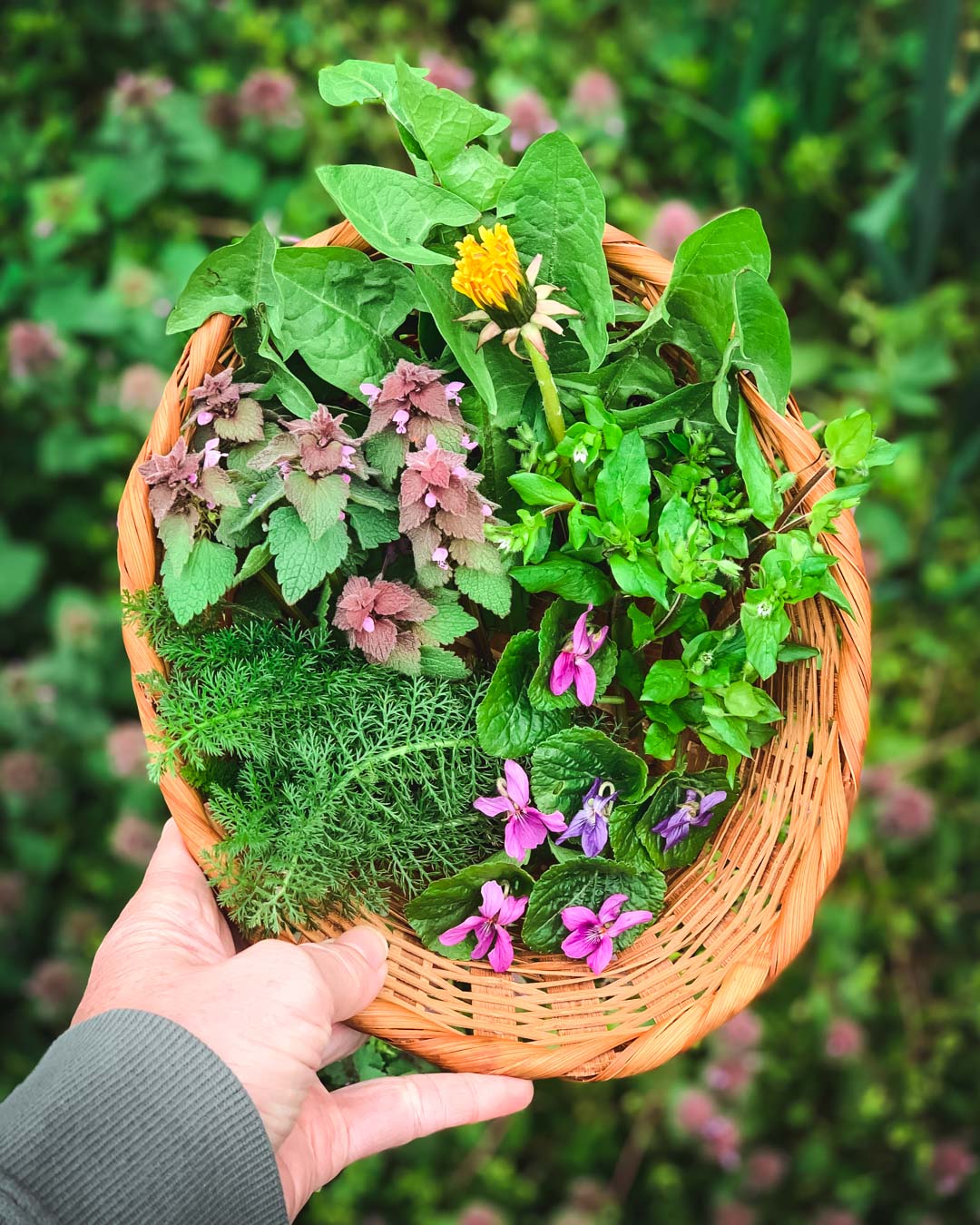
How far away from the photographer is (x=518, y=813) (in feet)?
2.96

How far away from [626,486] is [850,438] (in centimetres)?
18

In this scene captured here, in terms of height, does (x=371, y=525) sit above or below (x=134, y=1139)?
above

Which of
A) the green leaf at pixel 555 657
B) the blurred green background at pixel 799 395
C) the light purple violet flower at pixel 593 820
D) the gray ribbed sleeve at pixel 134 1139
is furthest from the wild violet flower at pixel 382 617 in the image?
the blurred green background at pixel 799 395

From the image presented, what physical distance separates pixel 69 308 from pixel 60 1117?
1068mm

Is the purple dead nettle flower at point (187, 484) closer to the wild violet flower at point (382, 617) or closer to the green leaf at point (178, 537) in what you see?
the green leaf at point (178, 537)

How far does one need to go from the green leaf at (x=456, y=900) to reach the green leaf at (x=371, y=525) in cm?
29

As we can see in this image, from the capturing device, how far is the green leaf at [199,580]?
32.6 inches

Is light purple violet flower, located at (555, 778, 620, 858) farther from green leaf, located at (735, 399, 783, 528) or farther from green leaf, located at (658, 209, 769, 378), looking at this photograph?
green leaf, located at (658, 209, 769, 378)

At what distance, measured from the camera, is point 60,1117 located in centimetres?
72

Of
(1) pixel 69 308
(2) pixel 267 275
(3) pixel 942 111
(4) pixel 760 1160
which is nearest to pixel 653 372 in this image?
(2) pixel 267 275

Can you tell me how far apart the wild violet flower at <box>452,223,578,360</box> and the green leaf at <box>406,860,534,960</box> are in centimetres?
45

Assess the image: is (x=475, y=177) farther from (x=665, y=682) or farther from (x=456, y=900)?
(x=456, y=900)

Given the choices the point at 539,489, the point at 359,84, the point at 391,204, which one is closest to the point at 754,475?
the point at 539,489

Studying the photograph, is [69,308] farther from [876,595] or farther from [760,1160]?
[760,1160]
